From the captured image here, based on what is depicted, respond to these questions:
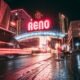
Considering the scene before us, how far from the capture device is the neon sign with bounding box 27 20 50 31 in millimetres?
66312

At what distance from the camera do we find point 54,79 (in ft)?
25.4

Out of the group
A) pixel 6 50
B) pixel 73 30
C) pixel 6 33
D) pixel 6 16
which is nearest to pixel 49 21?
pixel 73 30

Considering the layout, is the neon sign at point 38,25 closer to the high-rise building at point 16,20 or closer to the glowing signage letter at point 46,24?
the glowing signage letter at point 46,24

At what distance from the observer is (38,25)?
226 feet

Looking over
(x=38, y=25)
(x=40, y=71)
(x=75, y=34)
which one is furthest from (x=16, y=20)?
(x=40, y=71)

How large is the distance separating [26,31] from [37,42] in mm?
8206

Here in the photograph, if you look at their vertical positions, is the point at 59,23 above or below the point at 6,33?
above

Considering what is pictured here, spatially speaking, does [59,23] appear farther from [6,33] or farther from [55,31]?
[6,33]

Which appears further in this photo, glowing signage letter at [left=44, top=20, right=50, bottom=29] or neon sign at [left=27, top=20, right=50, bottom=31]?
neon sign at [left=27, top=20, right=50, bottom=31]

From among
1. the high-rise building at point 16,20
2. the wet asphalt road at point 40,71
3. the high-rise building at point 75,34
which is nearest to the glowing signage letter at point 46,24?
the high-rise building at point 16,20

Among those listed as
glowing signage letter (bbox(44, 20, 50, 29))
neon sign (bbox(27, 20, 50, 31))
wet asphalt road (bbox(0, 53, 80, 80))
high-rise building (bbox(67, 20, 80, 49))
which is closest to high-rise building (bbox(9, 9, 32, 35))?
neon sign (bbox(27, 20, 50, 31))

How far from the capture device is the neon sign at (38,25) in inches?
2611

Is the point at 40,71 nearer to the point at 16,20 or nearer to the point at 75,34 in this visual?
the point at 16,20

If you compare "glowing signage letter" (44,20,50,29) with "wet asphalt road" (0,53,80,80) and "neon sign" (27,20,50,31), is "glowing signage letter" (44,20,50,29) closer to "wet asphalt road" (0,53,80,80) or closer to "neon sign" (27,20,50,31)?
"neon sign" (27,20,50,31)
